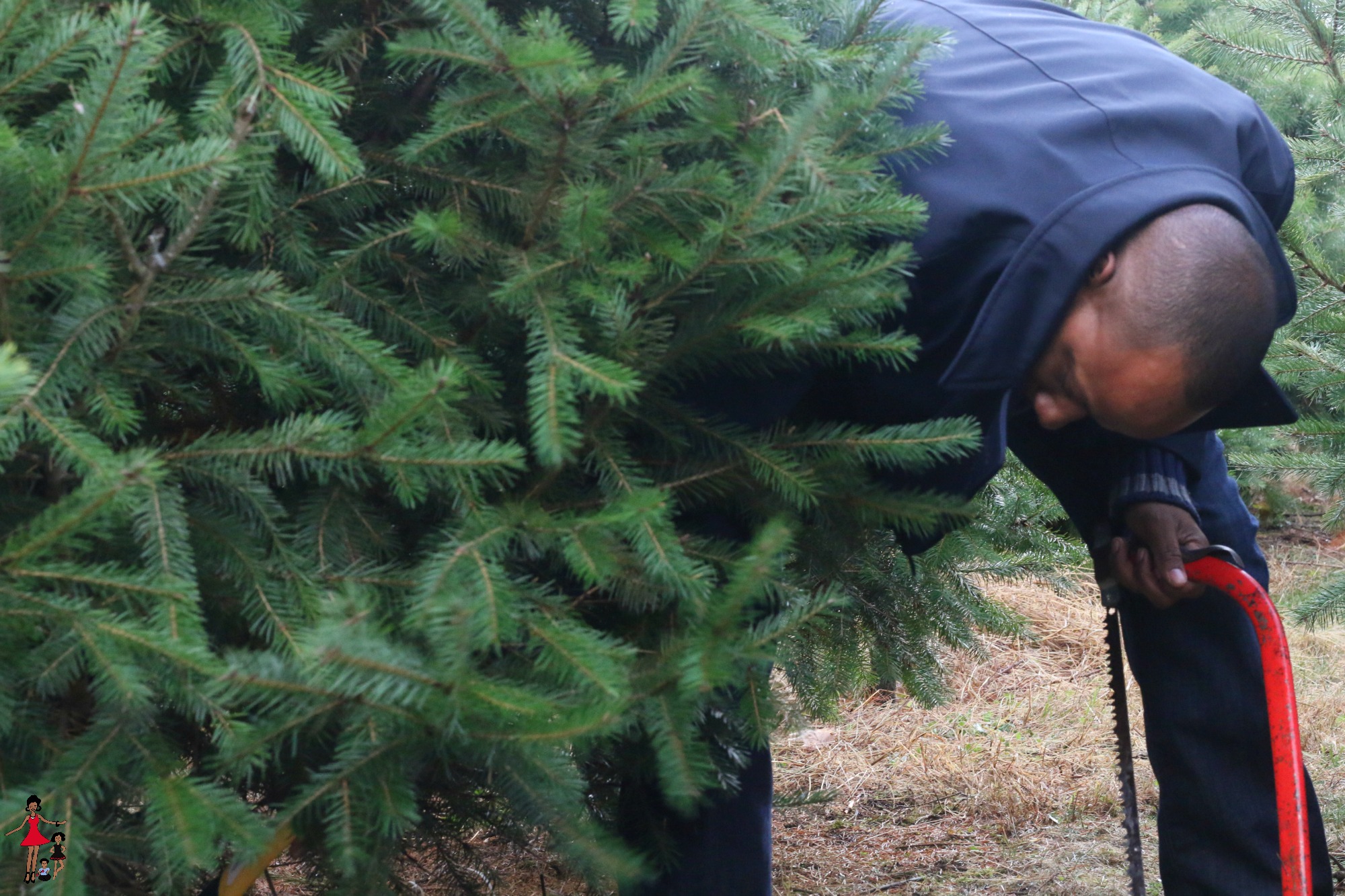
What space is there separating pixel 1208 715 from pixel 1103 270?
1.15 metres

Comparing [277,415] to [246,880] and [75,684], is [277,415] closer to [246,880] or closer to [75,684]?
[75,684]

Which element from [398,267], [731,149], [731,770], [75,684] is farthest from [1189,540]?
[75,684]

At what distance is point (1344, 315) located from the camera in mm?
2785

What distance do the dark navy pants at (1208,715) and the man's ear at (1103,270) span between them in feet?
2.20

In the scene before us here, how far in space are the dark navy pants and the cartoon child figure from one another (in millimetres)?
1975

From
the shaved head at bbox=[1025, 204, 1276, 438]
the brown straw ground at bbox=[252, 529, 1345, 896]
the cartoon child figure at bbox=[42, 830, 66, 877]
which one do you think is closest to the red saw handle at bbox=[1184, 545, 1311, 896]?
the shaved head at bbox=[1025, 204, 1276, 438]

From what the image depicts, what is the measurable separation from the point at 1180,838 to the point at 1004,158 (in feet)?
5.23

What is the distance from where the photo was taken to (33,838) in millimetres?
1069

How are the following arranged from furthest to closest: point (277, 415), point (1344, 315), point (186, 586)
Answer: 1. point (1344, 315)
2. point (277, 415)
3. point (186, 586)

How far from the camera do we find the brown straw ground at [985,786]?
2.98 m

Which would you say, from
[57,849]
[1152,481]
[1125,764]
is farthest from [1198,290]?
[57,849]

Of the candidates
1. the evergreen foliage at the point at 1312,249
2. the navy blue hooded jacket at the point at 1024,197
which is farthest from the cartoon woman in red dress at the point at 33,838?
the evergreen foliage at the point at 1312,249

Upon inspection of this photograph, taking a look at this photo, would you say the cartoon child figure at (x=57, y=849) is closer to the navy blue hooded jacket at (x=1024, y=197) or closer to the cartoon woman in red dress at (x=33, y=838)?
the cartoon woman in red dress at (x=33, y=838)

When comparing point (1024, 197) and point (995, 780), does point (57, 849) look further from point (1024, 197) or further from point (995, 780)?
point (995, 780)
